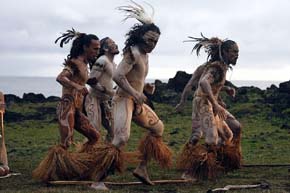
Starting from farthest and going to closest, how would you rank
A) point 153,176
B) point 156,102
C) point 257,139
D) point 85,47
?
point 156,102, point 257,139, point 153,176, point 85,47

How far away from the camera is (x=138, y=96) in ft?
27.1

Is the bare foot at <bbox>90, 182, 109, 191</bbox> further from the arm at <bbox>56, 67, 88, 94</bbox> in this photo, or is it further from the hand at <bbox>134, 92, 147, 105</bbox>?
the arm at <bbox>56, 67, 88, 94</bbox>

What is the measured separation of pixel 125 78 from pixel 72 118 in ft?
3.23

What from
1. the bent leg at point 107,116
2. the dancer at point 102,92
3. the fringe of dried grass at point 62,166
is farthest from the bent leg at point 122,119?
the bent leg at point 107,116

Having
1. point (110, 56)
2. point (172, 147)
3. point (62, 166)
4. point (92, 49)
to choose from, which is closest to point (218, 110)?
point (92, 49)

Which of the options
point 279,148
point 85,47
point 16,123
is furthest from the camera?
point 16,123

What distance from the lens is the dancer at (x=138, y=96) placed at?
8.31 metres

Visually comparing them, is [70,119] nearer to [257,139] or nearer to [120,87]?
[120,87]

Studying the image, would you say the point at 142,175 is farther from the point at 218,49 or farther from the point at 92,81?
the point at 218,49

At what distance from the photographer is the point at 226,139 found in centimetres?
980

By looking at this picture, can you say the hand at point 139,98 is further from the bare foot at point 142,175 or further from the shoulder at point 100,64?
the shoulder at point 100,64

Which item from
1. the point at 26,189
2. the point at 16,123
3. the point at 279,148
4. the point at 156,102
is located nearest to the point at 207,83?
the point at 26,189

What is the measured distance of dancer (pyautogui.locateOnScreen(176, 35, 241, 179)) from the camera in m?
9.26

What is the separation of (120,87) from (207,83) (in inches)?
58.5
